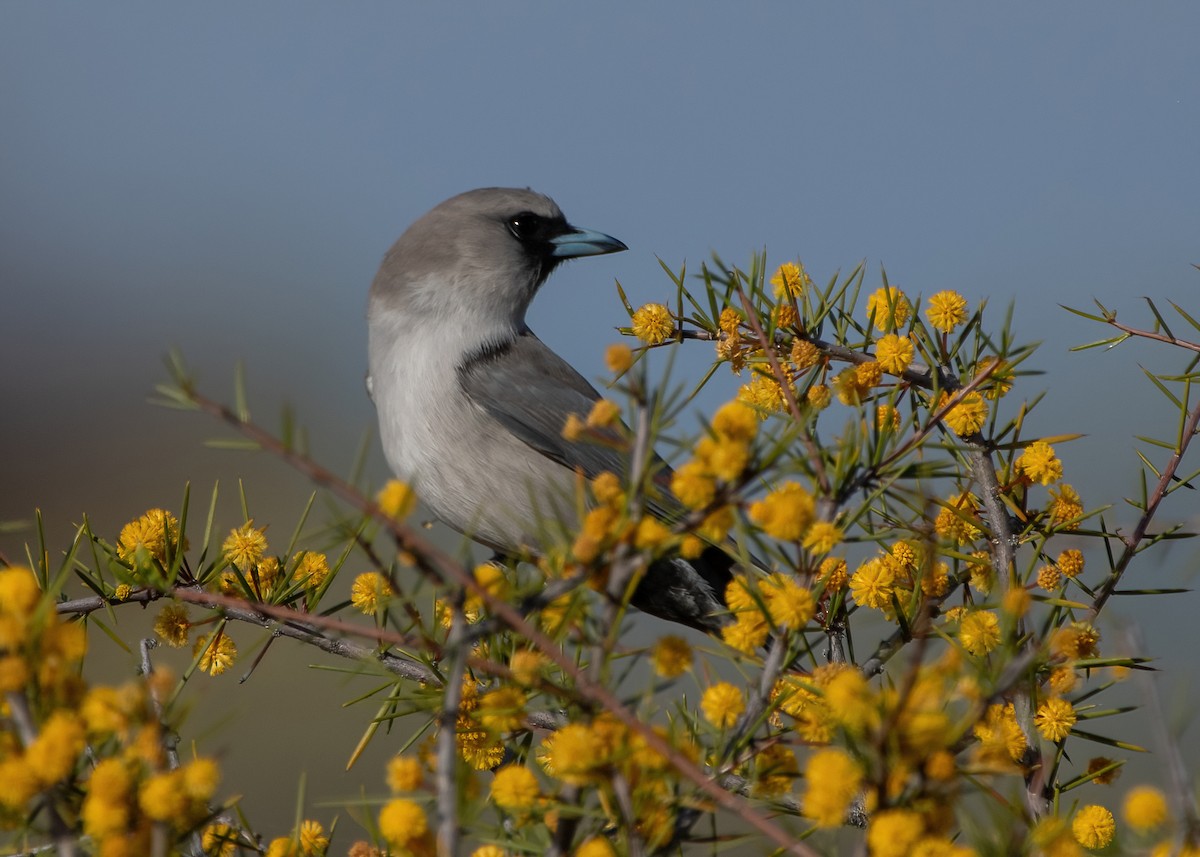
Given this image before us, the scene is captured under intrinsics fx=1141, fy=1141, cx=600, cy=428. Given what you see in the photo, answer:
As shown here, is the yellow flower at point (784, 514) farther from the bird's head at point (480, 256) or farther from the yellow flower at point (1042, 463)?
the bird's head at point (480, 256)

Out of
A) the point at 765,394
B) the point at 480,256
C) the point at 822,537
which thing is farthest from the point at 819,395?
the point at 480,256

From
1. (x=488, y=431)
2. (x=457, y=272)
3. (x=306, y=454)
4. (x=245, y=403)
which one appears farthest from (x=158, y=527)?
(x=457, y=272)

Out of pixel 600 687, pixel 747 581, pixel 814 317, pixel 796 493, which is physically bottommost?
pixel 600 687

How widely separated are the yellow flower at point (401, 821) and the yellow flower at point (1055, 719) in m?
1.03

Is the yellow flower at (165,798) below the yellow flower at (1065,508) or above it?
below

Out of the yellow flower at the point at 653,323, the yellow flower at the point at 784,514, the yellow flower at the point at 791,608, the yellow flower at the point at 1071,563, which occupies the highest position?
the yellow flower at the point at 653,323

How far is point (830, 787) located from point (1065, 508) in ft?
4.27

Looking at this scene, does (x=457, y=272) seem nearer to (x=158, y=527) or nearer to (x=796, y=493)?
(x=158, y=527)

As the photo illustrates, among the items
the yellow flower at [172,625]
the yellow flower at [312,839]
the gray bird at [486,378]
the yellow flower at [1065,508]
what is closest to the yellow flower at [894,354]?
the yellow flower at [1065,508]

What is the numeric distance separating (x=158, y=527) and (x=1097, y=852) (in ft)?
5.42

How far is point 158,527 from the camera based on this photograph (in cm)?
212

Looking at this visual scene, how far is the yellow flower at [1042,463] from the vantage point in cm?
213

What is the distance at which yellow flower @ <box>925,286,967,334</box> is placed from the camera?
226cm

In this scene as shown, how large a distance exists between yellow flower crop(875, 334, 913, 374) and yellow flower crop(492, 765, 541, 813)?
1.11 meters
